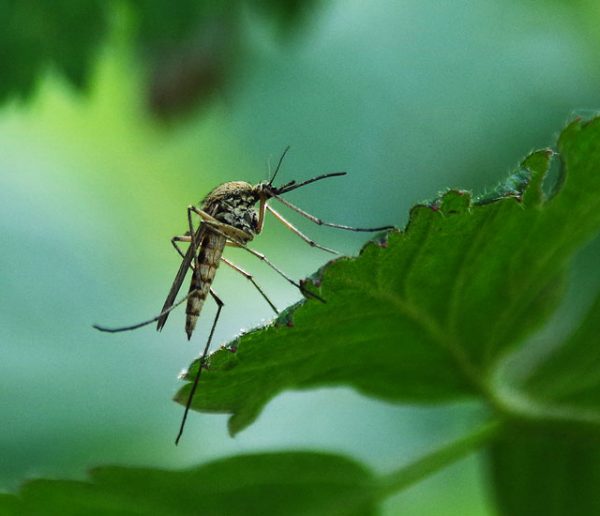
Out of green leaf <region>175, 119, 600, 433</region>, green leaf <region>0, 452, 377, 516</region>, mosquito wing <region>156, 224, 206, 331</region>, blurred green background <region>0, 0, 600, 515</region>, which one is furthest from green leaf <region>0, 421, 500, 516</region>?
blurred green background <region>0, 0, 600, 515</region>

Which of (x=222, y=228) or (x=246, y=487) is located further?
(x=222, y=228)

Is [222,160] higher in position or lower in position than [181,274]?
higher

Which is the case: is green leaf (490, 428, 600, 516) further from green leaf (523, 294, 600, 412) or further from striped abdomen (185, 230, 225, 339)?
striped abdomen (185, 230, 225, 339)

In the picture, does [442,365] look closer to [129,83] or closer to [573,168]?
[573,168]

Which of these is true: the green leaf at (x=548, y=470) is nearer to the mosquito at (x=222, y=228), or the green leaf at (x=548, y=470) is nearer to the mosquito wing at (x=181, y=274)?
the mosquito at (x=222, y=228)

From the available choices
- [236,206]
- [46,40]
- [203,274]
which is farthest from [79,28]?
[203,274]

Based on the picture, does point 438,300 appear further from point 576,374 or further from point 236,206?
point 236,206
